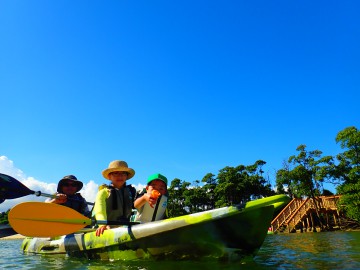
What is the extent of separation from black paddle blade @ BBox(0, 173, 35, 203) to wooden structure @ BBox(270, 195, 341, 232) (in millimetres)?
20842

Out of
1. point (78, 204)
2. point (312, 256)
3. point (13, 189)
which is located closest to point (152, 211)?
point (312, 256)

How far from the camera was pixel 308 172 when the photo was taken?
2377 cm

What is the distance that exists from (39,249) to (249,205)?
5.62 metres

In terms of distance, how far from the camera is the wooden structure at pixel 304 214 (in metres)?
23.8

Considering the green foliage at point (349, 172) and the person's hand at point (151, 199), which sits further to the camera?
the green foliage at point (349, 172)

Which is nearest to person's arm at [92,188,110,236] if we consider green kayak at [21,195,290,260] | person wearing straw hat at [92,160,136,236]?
person wearing straw hat at [92,160,136,236]

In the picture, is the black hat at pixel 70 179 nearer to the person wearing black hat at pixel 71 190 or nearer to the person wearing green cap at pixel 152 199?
the person wearing black hat at pixel 71 190

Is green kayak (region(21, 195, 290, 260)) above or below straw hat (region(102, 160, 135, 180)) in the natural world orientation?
below

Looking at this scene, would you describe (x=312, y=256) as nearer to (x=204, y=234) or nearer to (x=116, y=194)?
(x=204, y=234)

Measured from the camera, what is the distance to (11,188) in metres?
6.87

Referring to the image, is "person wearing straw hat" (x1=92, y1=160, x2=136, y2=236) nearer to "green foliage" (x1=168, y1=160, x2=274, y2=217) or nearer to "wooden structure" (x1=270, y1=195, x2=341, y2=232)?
"wooden structure" (x1=270, y1=195, x2=341, y2=232)

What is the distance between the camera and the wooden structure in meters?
23.8

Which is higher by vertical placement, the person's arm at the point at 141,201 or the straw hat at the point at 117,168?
the straw hat at the point at 117,168

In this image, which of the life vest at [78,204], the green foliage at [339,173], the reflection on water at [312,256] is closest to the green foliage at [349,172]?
the green foliage at [339,173]
